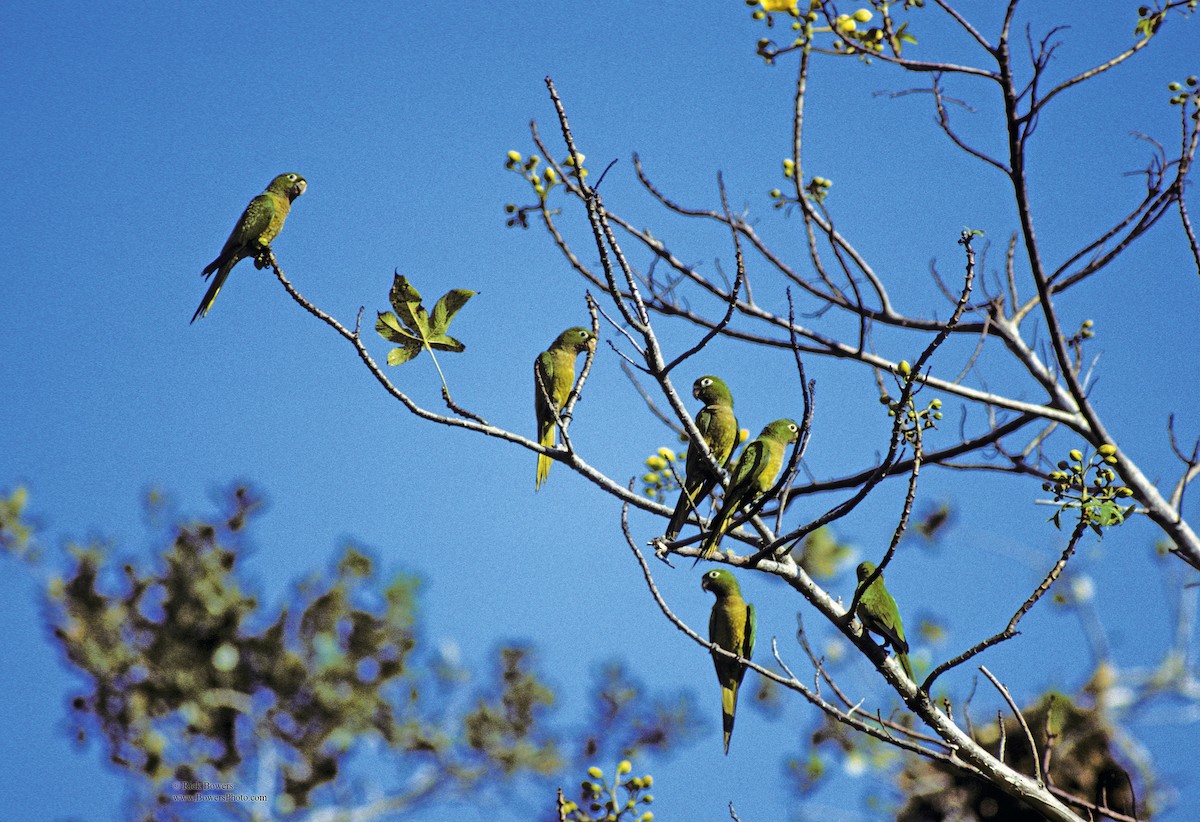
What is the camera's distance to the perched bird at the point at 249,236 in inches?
172

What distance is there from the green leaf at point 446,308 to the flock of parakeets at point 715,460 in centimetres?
37

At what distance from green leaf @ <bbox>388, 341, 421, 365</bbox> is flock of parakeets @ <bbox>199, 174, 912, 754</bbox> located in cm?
43

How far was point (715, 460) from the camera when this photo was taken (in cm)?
359

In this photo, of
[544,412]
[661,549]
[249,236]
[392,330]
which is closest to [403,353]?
[392,330]

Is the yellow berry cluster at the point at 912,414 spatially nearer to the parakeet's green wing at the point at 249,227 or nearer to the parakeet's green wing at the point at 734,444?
the parakeet's green wing at the point at 734,444

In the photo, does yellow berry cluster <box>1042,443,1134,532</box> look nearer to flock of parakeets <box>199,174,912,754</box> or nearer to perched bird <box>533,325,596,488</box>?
flock of parakeets <box>199,174,912,754</box>

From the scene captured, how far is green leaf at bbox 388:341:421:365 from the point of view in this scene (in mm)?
3256

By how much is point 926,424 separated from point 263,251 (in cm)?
295

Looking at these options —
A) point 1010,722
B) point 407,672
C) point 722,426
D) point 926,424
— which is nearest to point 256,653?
point 407,672

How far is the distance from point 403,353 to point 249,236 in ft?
5.01

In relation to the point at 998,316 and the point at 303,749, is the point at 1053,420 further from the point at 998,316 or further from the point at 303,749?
the point at 303,749

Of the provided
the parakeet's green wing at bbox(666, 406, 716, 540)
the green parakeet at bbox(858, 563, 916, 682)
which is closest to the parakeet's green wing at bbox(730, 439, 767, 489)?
the parakeet's green wing at bbox(666, 406, 716, 540)

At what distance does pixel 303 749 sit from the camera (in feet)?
23.4

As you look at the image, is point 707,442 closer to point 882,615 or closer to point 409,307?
point 882,615
